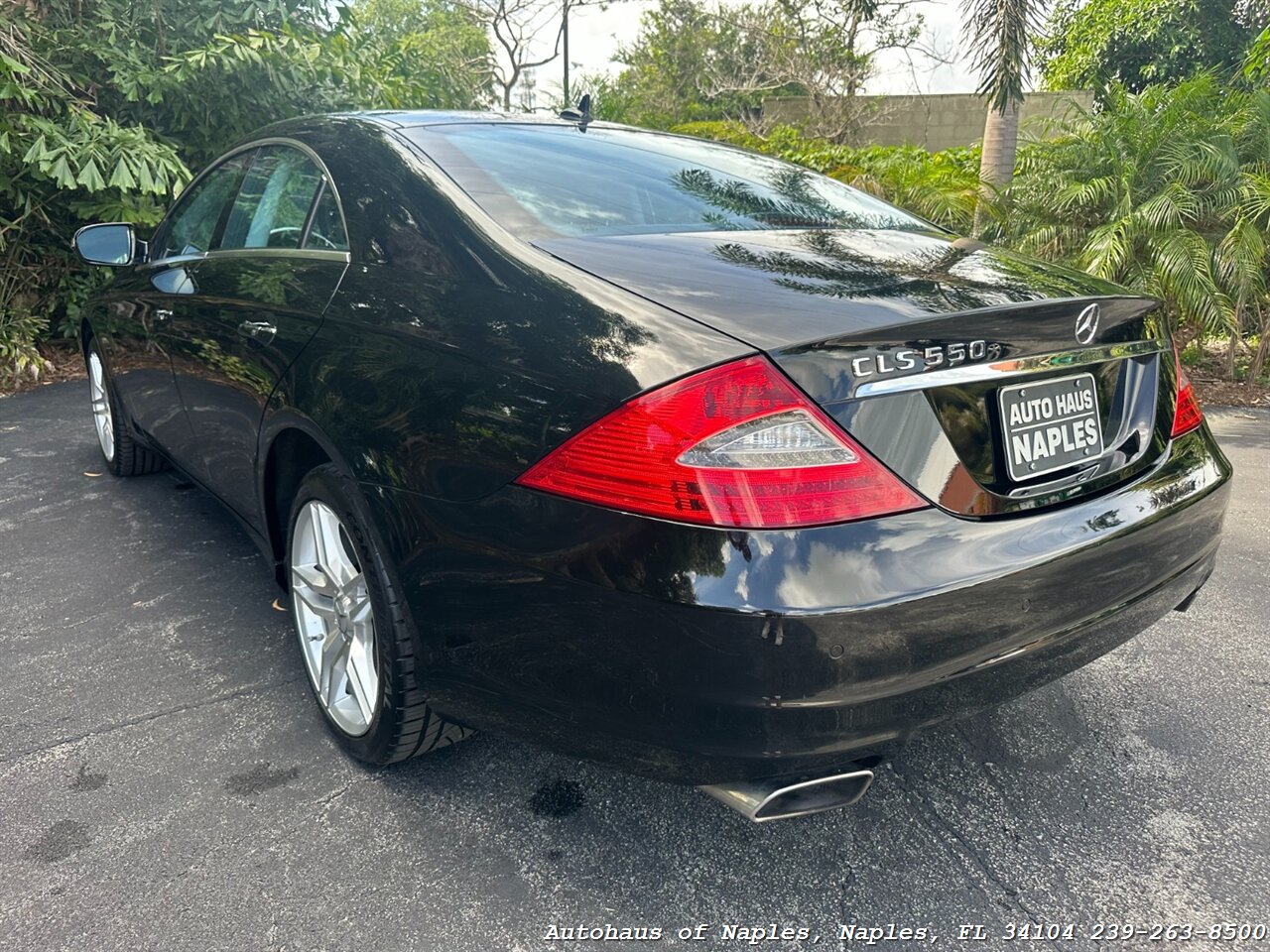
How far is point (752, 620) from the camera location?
1.42 m

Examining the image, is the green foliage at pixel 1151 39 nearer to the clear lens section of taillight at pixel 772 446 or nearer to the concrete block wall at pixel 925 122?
the concrete block wall at pixel 925 122

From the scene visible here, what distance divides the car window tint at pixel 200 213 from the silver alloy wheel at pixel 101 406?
103 cm

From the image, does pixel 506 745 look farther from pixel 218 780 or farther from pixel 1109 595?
pixel 1109 595

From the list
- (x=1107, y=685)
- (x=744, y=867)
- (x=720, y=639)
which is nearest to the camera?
(x=720, y=639)

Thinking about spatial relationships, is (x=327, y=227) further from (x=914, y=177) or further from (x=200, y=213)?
(x=914, y=177)

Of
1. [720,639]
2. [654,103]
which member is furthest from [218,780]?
[654,103]

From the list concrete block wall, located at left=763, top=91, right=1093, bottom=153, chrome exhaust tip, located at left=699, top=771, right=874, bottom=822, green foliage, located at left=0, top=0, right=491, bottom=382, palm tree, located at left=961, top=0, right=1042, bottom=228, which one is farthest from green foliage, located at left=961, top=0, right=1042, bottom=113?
concrete block wall, located at left=763, top=91, right=1093, bottom=153

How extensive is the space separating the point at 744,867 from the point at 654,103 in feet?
82.4

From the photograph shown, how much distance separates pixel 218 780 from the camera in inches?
86.8

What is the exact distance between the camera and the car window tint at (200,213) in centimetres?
318

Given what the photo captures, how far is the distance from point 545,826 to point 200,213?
8.56 feet

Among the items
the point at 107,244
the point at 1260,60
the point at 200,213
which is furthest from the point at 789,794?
the point at 1260,60

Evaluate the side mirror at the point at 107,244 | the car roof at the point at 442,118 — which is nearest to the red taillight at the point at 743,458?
the car roof at the point at 442,118

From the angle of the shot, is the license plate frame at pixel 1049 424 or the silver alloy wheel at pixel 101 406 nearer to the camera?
the license plate frame at pixel 1049 424
